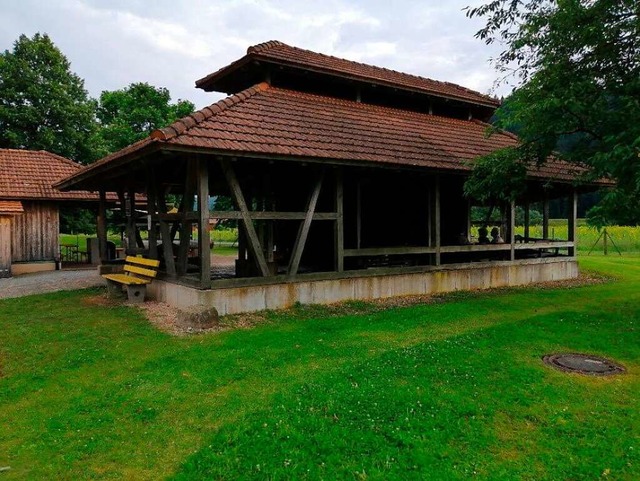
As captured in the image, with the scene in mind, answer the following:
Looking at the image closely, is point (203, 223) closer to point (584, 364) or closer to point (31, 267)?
point (584, 364)

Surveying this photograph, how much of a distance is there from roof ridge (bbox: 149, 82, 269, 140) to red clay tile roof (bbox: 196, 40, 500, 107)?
0.74m

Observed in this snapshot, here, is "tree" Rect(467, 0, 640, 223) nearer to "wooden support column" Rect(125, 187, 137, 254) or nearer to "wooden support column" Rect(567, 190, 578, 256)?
"wooden support column" Rect(567, 190, 578, 256)

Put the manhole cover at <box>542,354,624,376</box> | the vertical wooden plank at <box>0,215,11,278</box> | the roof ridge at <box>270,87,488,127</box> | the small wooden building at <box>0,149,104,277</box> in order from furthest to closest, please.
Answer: the small wooden building at <box>0,149,104,277</box>, the vertical wooden plank at <box>0,215,11,278</box>, the roof ridge at <box>270,87,488,127</box>, the manhole cover at <box>542,354,624,376</box>

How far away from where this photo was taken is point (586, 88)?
762 centimetres

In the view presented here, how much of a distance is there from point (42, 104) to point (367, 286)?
24.1 meters

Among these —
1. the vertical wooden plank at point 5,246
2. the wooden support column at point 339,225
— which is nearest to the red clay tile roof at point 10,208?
the vertical wooden plank at point 5,246

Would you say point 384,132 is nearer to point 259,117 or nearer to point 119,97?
point 259,117

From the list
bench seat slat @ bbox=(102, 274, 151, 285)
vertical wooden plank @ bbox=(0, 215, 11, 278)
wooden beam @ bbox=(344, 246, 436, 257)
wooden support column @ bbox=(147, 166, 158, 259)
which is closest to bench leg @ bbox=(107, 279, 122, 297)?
bench seat slat @ bbox=(102, 274, 151, 285)

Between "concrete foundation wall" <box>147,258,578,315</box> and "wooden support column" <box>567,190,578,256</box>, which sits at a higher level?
"wooden support column" <box>567,190,578,256</box>

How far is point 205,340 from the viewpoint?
6.85 metres

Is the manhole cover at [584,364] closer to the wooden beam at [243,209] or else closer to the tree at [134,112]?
the wooden beam at [243,209]

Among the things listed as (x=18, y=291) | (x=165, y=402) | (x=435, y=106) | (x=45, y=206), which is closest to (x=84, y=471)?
(x=165, y=402)

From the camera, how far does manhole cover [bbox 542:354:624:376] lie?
5465 millimetres

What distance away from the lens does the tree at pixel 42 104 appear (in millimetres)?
24714
